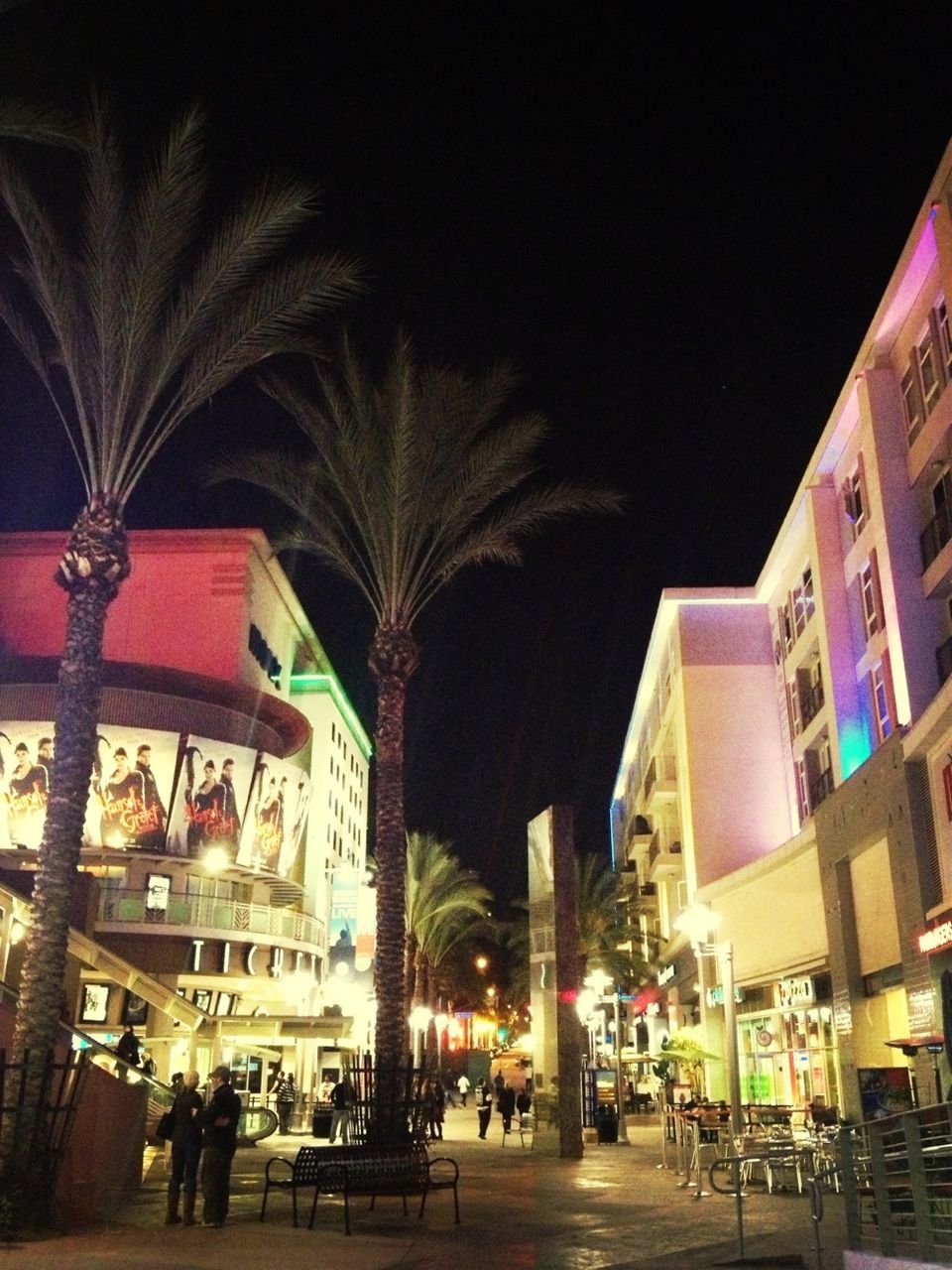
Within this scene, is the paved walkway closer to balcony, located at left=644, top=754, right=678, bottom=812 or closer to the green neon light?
balcony, located at left=644, top=754, right=678, bottom=812

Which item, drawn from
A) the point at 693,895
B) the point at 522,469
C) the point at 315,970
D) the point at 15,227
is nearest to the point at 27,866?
the point at 315,970

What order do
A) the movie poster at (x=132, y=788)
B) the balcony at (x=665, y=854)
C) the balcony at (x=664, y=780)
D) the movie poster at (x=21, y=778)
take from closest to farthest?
the movie poster at (x=21, y=778) < the movie poster at (x=132, y=788) < the balcony at (x=665, y=854) < the balcony at (x=664, y=780)

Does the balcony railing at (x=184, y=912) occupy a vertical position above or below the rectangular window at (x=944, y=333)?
below

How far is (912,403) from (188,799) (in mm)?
29387

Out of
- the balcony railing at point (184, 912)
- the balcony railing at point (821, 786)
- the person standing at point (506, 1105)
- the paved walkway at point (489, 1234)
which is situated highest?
the balcony railing at point (821, 786)

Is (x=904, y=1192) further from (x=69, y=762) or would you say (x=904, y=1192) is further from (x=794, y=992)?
(x=794, y=992)

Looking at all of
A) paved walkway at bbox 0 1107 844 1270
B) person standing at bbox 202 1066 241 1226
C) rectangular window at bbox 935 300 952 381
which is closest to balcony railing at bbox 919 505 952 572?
rectangular window at bbox 935 300 952 381

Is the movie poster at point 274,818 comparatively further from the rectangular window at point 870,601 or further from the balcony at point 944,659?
the balcony at point 944,659

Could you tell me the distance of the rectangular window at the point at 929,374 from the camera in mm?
25859

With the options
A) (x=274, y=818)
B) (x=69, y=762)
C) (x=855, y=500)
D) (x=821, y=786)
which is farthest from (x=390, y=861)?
(x=274, y=818)

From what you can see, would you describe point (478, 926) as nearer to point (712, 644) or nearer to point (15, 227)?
point (712, 644)

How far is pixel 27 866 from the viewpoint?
41.8 metres

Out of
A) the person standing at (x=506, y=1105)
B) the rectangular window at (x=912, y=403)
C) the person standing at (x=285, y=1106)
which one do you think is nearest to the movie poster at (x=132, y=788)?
the person standing at (x=285, y=1106)

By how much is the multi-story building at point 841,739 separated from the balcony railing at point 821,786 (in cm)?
13
